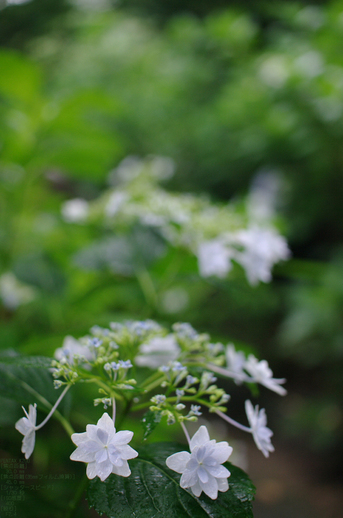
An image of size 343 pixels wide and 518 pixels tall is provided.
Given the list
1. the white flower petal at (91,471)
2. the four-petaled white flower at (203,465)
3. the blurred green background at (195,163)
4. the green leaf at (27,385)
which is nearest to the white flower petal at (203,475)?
the four-petaled white flower at (203,465)

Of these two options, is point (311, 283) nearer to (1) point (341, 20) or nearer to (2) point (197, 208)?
(1) point (341, 20)

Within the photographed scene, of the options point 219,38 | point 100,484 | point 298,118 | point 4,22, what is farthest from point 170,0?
point 100,484

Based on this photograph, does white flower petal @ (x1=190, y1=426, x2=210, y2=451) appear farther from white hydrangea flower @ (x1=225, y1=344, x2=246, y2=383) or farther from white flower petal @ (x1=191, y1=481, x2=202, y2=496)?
white hydrangea flower @ (x1=225, y1=344, x2=246, y2=383)

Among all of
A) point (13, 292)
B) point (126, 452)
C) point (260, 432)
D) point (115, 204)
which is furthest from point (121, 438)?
point (13, 292)

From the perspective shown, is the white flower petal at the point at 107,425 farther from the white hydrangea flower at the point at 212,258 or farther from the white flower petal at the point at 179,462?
the white hydrangea flower at the point at 212,258

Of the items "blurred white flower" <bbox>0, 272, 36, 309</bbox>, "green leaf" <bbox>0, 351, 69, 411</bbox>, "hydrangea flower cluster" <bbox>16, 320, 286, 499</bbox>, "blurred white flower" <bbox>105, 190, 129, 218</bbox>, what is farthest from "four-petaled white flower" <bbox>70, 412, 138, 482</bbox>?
"blurred white flower" <bbox>0, 272, 36, 309</bbox>

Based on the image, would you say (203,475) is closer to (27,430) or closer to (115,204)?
(27,430)
